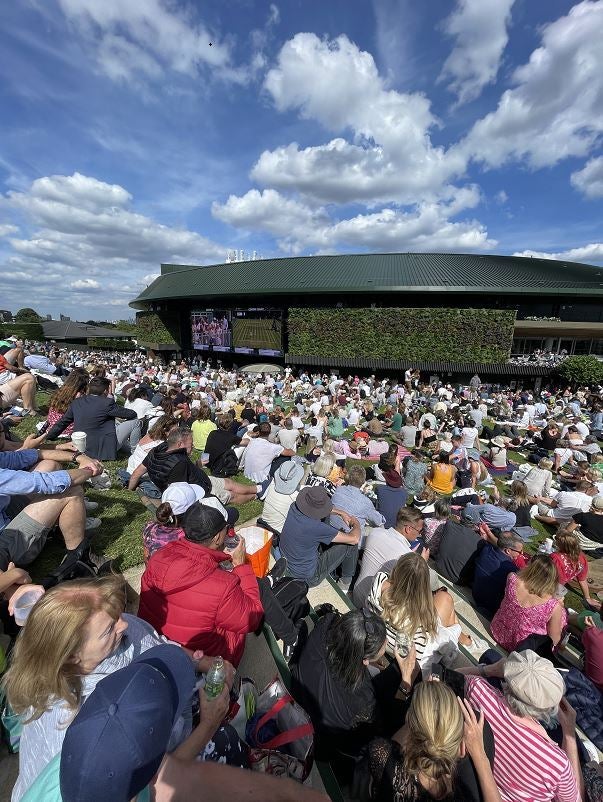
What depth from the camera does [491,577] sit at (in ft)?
14.0

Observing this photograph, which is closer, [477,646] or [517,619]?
[517,619]

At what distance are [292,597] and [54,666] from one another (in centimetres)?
211

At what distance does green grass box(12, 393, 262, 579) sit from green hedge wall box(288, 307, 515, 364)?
2359 cm

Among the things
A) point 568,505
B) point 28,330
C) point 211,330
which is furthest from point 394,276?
point 28,330

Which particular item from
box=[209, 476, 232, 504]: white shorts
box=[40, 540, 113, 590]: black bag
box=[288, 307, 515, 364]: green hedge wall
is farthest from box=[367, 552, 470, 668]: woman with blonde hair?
box=[288, 307, 515, 364]: green hedge wall

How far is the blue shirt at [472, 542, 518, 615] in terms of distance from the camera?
13.8ft

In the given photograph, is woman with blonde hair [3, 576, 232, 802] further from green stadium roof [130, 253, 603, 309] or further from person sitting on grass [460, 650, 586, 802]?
green stadium roof [130, 253, 603, 309]

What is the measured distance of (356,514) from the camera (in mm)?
4660

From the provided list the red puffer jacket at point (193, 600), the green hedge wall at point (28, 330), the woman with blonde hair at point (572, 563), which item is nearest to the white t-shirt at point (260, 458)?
the red puffer jacket at point (193, 600)

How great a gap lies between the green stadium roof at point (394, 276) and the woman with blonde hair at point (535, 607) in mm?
25980

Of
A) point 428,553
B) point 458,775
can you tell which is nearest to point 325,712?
point 458,775

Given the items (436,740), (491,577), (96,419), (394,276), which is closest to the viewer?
(436,740)

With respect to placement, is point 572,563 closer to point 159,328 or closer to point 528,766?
point 528,766

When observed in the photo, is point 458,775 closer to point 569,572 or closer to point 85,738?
point 85,738
